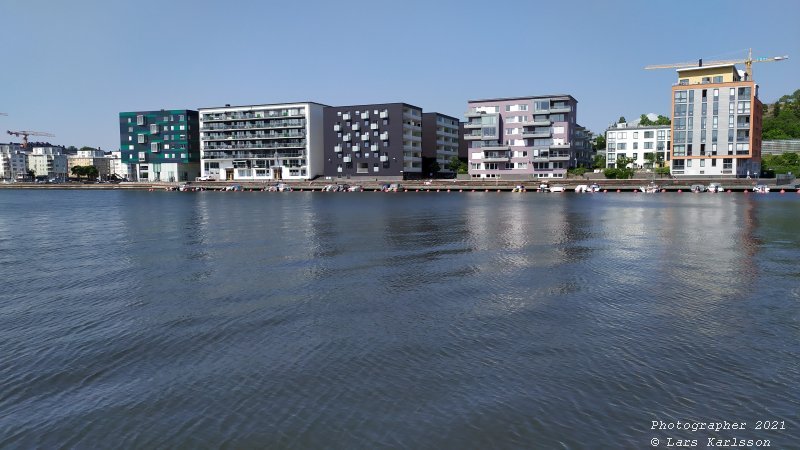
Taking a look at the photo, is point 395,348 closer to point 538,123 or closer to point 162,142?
point 538,123

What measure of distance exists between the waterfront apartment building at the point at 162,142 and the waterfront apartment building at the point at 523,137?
3437 inches

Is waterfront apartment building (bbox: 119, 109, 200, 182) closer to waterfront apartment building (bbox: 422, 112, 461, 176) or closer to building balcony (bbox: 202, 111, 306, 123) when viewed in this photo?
building balcony (bbox: 202, 111, 306, 123)

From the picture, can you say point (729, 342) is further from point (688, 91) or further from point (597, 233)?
point (688, 91)

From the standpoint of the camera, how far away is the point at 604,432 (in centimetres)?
1055

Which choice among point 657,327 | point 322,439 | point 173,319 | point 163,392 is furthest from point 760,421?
point 173,319

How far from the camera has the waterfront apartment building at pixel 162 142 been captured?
175 m

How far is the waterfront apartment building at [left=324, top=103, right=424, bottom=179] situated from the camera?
5950 inches

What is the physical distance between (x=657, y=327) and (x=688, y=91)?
124829 millimetres

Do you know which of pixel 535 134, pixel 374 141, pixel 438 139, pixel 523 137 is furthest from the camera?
pixel 438 139

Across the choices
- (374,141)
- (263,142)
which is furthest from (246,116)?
(374,141)

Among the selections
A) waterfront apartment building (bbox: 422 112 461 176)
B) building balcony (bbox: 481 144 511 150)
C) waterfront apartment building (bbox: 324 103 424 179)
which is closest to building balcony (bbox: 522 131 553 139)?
building balcony (bbox: 481 144 511 150)

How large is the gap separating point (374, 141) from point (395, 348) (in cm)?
14036

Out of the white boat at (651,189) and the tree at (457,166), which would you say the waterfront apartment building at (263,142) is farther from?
the white boat at (651,189)

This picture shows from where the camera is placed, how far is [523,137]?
136875mm
